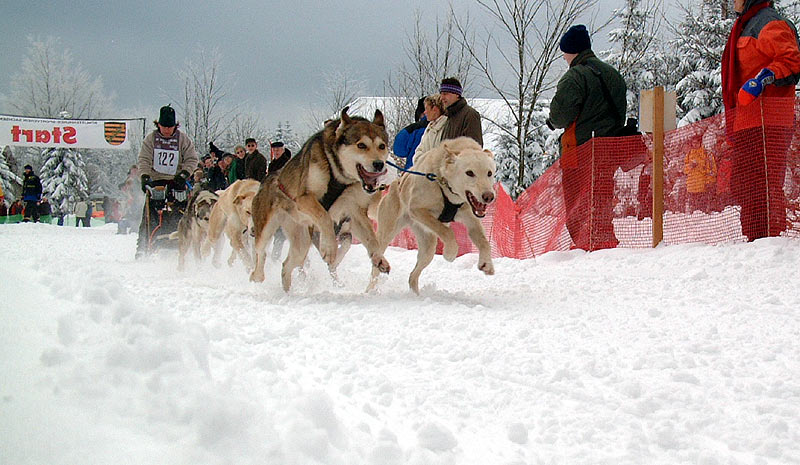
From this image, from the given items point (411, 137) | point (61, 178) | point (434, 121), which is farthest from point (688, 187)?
point (61, 178)

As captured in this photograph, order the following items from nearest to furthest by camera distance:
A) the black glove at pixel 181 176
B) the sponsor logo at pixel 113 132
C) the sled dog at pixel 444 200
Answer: the sled dog at pixel 444 200, the black glove at pixel 181 176, the sponsor logo at pixel 113 132

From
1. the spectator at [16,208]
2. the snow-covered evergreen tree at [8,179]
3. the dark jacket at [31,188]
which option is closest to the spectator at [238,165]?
the dark jacket at [31,188]

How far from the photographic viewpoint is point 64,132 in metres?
22.0

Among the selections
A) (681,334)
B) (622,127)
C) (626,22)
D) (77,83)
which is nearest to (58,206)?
(77,83)

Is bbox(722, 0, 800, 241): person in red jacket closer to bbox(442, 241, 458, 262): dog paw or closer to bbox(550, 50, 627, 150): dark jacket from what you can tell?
bbox(550, 50, 627, 150): dark jacket

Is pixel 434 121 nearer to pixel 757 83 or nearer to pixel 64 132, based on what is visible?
pixel 757 83

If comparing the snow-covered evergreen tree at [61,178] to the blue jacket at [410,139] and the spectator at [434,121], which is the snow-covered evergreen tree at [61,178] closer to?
the blue jacket at [410,139]

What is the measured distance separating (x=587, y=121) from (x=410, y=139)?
232cm

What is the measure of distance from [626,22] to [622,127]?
1807 cm

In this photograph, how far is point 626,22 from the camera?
21.8 m

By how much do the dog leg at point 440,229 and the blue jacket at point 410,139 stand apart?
8.99ft

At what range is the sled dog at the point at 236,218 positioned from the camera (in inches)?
268

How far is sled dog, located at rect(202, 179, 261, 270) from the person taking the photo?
6809 millimetres

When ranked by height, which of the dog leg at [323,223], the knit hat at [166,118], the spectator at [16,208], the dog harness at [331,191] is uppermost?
the knit hat at [166,118]
